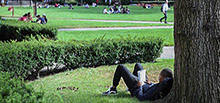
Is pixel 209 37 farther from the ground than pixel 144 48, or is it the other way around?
pixel 209 37

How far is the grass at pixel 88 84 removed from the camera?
578 cm

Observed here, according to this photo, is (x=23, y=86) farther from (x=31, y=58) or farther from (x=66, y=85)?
(x=31, y=58)

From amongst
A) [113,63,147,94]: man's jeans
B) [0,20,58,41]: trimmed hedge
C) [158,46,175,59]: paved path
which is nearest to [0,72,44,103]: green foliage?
[113,63,147,94]: man's jeans

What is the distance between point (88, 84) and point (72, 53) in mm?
1843

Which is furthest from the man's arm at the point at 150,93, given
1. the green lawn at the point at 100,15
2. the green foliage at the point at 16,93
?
the green lawn at the point at 100,15

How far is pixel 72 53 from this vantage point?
8.95 metres

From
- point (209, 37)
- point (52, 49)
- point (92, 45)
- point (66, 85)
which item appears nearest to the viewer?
point (209, 37)

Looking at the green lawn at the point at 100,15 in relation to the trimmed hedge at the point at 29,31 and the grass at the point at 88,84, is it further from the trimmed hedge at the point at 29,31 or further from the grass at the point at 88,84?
the grass at the point at 88,84

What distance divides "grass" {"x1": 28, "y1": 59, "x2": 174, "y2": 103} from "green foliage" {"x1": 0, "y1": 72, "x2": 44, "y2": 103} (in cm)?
138

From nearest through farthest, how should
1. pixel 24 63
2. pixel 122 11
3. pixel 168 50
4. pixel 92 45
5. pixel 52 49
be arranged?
1. pixel 24 63
2. pixel 52 49
3. pixel 92 45
4. pixel 168 50
5. pixel 122 11

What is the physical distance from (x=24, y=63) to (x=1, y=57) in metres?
0.60

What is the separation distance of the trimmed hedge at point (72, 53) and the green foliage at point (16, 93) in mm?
3804

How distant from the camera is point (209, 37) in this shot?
419 cm

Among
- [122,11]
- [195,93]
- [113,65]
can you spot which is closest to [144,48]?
[113,65]
